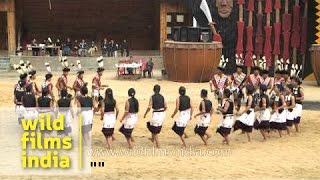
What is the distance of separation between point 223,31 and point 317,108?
10.3m

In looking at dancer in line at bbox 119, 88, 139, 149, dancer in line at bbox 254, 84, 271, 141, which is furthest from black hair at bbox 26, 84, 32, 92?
dancer in line at bbox 254, 84, 271, 141

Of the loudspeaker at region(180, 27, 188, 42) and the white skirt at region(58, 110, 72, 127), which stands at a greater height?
the loudspeaker at region(180, 27, 188, 42)

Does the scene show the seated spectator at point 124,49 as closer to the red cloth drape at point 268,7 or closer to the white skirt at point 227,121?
the red cloth drape at point 268,7

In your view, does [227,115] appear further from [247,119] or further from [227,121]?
[247,119]

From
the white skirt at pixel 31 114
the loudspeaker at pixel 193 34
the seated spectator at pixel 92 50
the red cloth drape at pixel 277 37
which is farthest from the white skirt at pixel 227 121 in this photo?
the seated spectator at pixel 92 50

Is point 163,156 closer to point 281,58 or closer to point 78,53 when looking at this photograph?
point 281,58

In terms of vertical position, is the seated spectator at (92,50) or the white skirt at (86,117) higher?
the seated spectator at (92,50)

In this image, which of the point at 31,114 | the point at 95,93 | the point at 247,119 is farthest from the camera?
the point at 95,93

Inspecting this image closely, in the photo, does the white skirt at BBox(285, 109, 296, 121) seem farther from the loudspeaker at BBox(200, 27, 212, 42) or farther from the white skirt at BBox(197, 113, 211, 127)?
the loudspeaker at BBox(200, 27, 212, 42)

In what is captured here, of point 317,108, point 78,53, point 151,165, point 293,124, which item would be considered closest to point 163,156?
point 151,165

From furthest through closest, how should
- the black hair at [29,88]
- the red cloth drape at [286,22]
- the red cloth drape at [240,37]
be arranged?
the red cloth drape at [240,37] < the red cloth drape at [286,22] < the black hair at [29,88]

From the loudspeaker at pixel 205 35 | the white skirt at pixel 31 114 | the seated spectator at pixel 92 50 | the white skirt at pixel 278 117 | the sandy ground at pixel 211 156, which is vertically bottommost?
the sandy ground at pixel 211 156

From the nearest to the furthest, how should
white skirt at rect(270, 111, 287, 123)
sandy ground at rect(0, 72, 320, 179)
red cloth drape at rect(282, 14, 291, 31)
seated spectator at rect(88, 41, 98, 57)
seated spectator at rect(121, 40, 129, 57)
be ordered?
sandy ground at rect(0, 72, 320, 179)
white skirt at rect(270, 111, 287, 123)
red cloth drape at rect(282, 14, 291, 31)
seated spectator at rect(88, 41, 98, 57)
seated spectator at rect(121, 40, 129, 57)

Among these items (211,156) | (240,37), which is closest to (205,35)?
(240,37)
